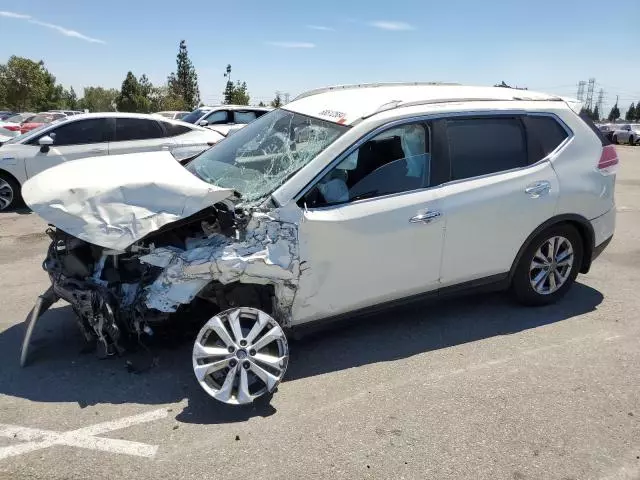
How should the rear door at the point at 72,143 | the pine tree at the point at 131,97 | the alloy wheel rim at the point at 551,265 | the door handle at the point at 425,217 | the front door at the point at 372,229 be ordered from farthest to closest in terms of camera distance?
the pine tree at the point at 131,97, the rear door at the point at 72,143, the alloy wheel rim at the point at 551,265, the door handle at the point at 425,217, the front door at the point at 372,229

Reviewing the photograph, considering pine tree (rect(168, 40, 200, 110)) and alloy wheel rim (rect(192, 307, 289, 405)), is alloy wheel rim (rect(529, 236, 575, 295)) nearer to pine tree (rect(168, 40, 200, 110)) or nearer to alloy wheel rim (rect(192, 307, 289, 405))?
alloy wheel rim (rect(192, 307, 289, 405))

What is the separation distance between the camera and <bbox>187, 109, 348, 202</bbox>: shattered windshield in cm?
373

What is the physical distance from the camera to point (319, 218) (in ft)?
11.5

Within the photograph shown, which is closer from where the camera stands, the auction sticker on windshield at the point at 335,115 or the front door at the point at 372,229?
the front door at the point at 372,229

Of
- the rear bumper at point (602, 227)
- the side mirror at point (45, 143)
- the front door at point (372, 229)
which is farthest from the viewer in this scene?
the side mirror at point (45, 143)

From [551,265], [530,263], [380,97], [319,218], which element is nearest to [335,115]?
[380,97]

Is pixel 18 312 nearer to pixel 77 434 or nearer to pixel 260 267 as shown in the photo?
pixel 77 434

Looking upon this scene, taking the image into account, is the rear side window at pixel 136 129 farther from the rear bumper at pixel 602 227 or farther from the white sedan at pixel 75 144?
the rear bumper at pixel 602 227

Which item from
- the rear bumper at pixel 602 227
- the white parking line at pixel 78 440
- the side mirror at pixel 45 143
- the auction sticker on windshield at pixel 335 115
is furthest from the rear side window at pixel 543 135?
the side mirror at pixel 45 143

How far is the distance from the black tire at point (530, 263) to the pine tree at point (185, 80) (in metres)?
58.3

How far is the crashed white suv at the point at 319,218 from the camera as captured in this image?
3.31 metres

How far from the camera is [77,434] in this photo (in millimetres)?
2986

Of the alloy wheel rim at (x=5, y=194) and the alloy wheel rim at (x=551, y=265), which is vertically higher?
the alloy wheel rim at (x=551, y=265)

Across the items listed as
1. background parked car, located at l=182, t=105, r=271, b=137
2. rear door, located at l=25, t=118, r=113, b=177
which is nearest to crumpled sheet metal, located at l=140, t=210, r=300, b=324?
rear door, located at l=25, t=118, r=113, b=177
